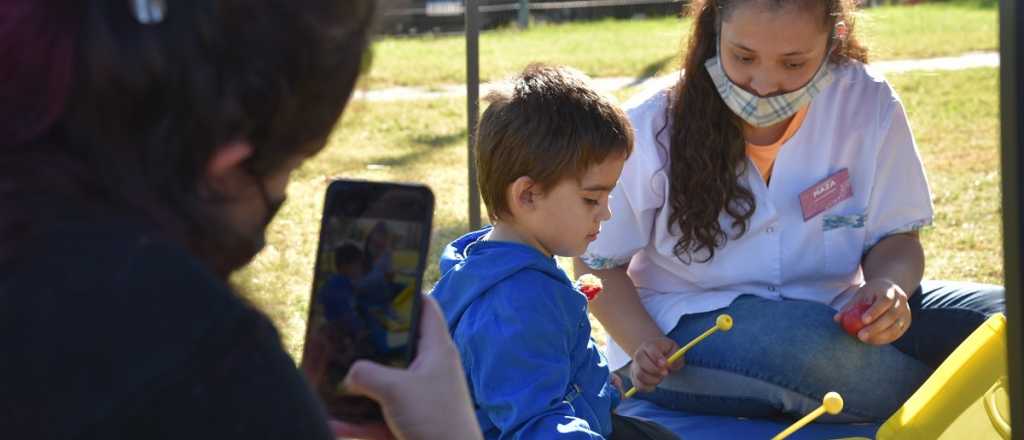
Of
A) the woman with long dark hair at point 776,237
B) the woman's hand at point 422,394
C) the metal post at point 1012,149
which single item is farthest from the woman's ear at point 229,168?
the woman with long dark hair at point 776,237

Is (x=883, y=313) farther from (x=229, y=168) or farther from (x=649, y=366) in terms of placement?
(x=229, y=168)

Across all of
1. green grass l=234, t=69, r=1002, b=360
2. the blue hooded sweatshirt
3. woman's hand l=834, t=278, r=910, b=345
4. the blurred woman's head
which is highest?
the blurred woman's head

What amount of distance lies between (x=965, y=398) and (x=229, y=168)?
5.15 ft

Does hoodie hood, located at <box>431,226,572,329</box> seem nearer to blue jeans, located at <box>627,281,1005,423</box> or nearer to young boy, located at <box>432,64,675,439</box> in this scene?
young boy, located at <box>432,64,675,439</box>

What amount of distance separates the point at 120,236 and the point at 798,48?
1.82 meters

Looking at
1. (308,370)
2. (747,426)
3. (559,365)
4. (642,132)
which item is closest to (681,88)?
(642,132)

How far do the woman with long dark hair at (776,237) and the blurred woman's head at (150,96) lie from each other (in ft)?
5.28

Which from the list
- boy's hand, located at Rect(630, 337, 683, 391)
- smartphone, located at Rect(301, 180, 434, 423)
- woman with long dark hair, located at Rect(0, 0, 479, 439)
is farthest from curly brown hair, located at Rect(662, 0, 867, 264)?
woman with long dark hair, located at Rect(0, 0, 479, 439)

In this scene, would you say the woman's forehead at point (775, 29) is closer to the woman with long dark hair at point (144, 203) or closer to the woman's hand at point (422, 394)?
the woman's hand at point (422, 394)

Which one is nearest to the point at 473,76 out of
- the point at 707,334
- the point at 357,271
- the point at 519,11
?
the point at 707,334

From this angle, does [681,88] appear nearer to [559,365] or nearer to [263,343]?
[559,365]

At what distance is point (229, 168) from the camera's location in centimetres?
104

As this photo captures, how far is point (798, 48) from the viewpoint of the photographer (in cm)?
250

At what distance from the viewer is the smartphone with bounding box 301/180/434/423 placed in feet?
4.38
